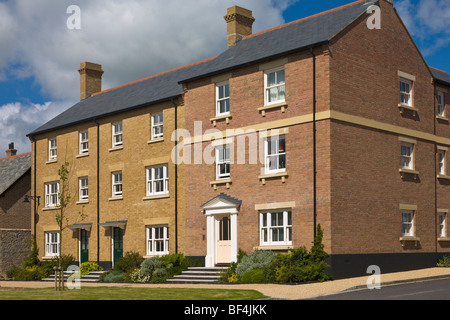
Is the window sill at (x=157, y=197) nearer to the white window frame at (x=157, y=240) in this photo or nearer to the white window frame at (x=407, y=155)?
the white window frame at (x=157, y=240)

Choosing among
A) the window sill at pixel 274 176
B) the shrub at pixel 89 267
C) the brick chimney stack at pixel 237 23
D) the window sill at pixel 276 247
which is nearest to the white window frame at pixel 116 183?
the shrub at pixel 89 267

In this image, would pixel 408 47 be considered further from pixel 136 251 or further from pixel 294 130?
pixel 136 251

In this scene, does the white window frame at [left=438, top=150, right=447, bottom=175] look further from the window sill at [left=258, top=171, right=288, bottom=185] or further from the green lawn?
the green lawn

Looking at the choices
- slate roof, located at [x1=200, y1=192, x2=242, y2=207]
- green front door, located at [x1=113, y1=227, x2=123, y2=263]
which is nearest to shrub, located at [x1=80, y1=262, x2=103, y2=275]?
green front door, located at [x1=113, y1=227, x2=123, y2=263]

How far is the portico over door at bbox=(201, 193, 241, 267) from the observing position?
28016mm

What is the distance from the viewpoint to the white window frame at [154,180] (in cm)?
3238

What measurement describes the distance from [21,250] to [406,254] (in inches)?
986

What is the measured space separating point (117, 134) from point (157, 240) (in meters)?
6.92

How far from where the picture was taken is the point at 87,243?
1442 inches

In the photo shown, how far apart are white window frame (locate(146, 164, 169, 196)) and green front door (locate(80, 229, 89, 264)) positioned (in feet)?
19.9

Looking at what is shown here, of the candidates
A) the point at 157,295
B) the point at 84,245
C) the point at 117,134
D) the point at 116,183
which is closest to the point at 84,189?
the point at 116,183
